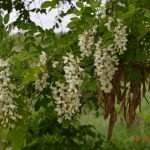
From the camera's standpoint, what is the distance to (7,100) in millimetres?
2271

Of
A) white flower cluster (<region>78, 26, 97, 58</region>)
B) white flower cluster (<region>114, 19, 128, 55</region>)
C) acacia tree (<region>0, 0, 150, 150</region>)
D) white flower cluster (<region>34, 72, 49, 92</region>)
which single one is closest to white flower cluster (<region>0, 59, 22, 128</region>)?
acacia tree (<region>0, 0, 150, 150</region>)

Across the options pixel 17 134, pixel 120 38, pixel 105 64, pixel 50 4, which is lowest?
pixel 17 134

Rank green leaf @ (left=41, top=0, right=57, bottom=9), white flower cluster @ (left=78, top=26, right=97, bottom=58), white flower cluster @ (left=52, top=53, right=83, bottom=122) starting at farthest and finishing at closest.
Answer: green leaf @ (left=41, top=0, right=57, bottom=9)
white flower cluster @ (left=78, top=26, right=97, bottom=58)
white flower cluster @ (left=52, top=53, right=83, bottom=122)

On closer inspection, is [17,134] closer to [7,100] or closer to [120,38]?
[7,100]

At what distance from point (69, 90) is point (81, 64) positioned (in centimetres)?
22

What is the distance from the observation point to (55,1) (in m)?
2.52

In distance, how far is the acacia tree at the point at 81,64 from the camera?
90.0 inches

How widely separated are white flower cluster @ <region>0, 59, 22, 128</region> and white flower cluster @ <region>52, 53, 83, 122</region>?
0.64ft

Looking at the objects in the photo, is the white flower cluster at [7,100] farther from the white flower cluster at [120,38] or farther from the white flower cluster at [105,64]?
the white flower cluster at [120,38]

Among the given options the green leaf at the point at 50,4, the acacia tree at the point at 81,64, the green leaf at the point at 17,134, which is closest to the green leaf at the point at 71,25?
the acacia tree at the point at 81,64

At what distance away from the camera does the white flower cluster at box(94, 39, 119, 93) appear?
2.28 metres

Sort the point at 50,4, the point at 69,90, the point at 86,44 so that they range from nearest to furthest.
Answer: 1. the point at 69,90
2. the point at 86,44
3. the point at 50,4

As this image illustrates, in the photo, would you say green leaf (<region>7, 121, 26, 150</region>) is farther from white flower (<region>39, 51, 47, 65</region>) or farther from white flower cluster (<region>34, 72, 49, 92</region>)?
white flower (<region>39, 51, 47, 65</region>)

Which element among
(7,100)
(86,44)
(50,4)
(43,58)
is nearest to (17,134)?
(7,100)
